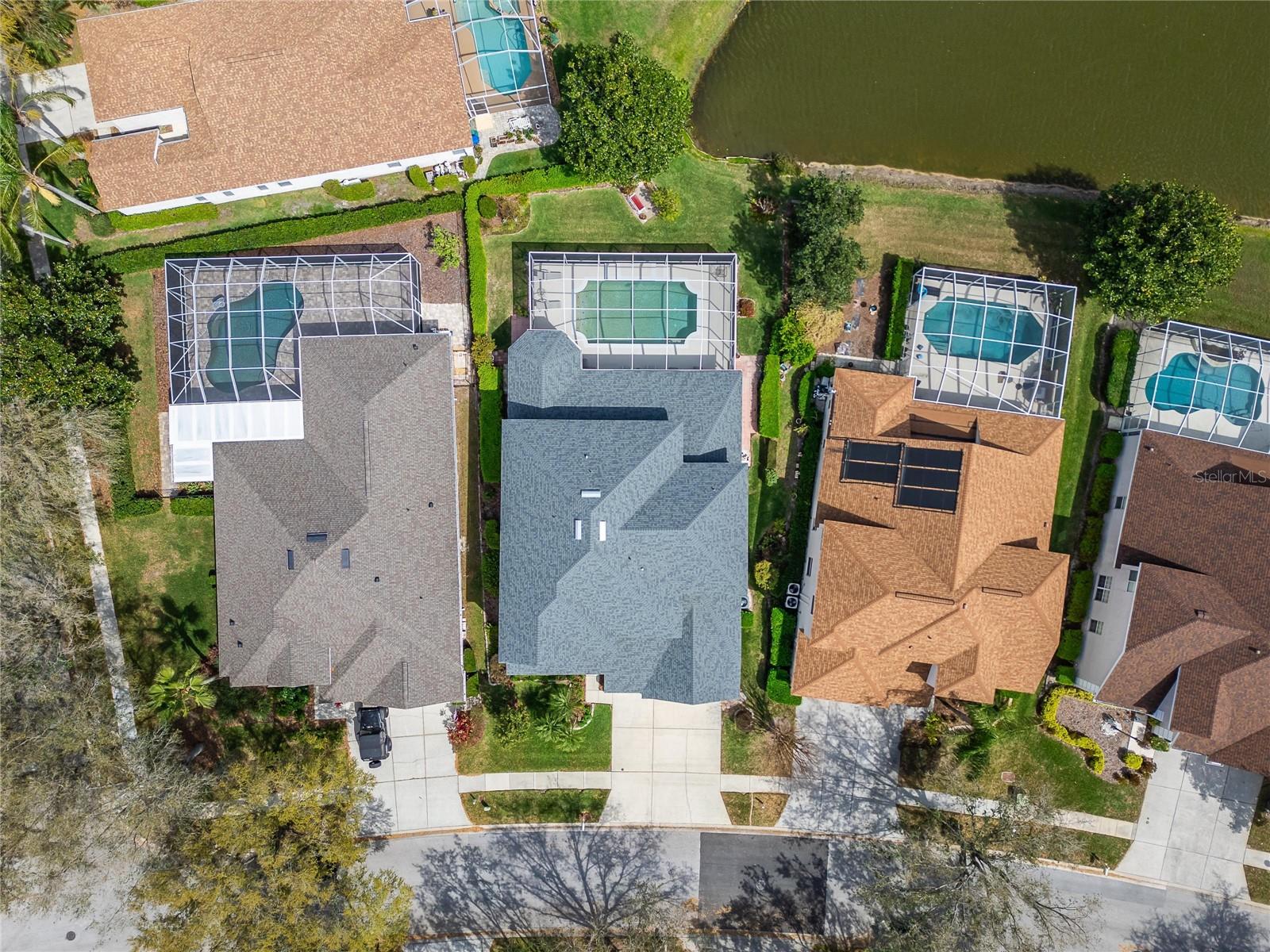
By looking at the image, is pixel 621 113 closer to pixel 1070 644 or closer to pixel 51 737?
pixel 1070 644

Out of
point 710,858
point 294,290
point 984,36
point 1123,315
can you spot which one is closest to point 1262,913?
point 710,858

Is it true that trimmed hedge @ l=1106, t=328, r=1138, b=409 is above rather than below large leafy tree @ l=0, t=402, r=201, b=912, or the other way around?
above

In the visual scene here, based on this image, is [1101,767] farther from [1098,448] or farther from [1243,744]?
[1098,448]

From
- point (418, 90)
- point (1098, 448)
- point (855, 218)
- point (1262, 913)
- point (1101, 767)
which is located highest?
point (418, 90)

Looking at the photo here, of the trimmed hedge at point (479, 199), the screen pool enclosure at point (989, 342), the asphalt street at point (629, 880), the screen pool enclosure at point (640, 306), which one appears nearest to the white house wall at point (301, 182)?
the trimmed hedge at point (479, 199)

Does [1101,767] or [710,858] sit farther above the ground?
[1101,767]

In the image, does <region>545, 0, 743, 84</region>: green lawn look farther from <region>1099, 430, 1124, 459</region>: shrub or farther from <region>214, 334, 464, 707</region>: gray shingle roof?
<region>1099, 430, 1124, 459</region>: shrub

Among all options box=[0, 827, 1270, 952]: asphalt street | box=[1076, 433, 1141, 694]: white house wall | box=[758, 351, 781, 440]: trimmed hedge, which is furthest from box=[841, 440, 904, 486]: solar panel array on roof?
box=[0, 827, 1270, 952]: asphalt street
